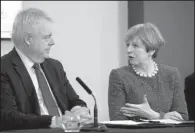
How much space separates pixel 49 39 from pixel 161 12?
181cm

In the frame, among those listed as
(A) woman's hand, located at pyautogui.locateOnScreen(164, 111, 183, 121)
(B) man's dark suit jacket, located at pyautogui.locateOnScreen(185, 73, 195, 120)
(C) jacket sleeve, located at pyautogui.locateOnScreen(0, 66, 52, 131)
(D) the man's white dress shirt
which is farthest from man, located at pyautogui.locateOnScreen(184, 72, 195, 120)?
(C) jacket sleeve, located at pyautogui.locateOnScreen(0, 66, 52, 131)

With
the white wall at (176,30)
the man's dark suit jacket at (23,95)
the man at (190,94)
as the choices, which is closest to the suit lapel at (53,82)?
the man's dark suit jacket at (23,95)

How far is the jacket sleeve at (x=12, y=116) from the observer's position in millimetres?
2347

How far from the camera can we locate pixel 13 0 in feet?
12.2

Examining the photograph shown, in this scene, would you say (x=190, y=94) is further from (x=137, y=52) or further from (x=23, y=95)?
(x=23, y=95)

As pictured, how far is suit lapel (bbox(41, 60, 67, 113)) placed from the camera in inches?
110

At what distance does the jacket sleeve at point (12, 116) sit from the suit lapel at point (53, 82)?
1.00ft

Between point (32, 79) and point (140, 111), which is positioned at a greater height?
point (32, 79)

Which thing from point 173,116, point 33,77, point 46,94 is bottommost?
point 173,116

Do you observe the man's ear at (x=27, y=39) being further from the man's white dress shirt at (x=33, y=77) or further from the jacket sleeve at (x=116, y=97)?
the jacket sleeve at (x=116, y=97)

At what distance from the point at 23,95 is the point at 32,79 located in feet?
0.51

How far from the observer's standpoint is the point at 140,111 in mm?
3004

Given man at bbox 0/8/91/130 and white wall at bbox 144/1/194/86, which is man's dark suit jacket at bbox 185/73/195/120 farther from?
man at bbox 0/8/91/130

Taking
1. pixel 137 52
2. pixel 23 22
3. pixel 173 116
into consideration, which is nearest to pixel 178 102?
pixel 173 116
